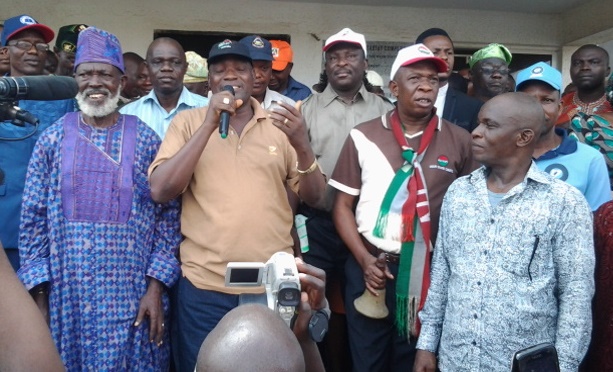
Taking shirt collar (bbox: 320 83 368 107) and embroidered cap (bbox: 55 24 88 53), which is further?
embroidered cap (bbox: 55 24 88 53)

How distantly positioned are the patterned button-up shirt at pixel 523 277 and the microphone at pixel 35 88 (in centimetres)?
169

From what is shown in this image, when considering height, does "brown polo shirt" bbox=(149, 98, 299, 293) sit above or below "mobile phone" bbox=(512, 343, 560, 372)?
above

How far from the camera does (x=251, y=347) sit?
5.26 feet

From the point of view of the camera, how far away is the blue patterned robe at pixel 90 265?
3.12 metres

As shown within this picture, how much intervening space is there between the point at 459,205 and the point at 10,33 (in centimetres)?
291

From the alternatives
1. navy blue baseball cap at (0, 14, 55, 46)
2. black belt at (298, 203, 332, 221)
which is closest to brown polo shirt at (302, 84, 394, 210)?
black belt at (298, 203, 332, 221)

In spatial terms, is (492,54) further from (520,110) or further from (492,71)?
(520,110)

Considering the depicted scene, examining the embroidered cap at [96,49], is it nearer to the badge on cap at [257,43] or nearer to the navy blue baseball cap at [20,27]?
the navy blue baseball cap at [20,27]

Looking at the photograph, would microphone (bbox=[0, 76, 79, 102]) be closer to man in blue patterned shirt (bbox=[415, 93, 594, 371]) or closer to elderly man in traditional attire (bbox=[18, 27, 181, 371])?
elderly man in traditional attire (bbox=[18, 27, 181, 371])

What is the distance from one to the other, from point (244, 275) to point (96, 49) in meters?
1.86

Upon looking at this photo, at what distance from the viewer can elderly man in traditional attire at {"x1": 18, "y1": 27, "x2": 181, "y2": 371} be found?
3121 mm

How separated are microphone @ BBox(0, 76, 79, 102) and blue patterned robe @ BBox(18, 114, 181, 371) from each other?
126 centimetres

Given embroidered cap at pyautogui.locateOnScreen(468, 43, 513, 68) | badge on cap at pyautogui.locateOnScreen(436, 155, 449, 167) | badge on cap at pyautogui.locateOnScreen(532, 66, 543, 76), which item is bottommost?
badge on cap at pyautogui.locateOnScreen(436, 155, 449, 167)

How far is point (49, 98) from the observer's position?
75.7 inches
